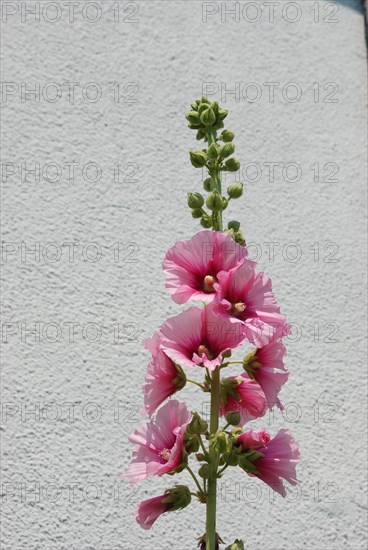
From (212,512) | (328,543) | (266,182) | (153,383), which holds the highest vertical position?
(266,182)

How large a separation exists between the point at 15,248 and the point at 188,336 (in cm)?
93

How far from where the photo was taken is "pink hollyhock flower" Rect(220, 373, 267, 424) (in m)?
0.74

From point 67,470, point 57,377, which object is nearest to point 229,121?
point 57,377

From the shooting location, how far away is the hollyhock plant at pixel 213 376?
2.26 ft

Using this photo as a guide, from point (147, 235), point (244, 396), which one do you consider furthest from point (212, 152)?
point (147, 235)

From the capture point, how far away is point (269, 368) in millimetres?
725

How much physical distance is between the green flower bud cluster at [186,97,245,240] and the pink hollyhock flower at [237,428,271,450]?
0.17 metres

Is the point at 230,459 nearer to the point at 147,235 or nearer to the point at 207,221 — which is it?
the point at 207,221

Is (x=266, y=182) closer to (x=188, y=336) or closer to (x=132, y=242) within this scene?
(x=132, y=242)

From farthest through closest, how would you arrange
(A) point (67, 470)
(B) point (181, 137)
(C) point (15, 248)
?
(B) point (181, 137)
(C) point (15, 248)
(A) point (67, 470)

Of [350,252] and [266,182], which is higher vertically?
[266,182]

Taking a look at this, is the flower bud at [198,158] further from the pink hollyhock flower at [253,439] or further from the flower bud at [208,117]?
the pink hollyhock flower at [253,439]

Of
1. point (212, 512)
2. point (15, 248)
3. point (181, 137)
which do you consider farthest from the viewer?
point (181, 137)

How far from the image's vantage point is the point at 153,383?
726mm
